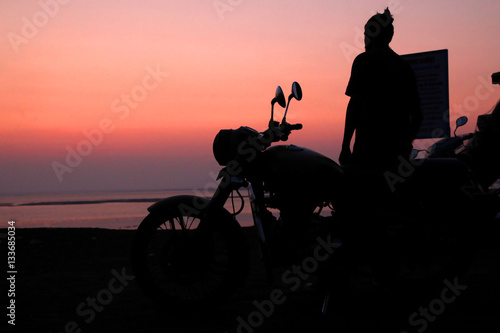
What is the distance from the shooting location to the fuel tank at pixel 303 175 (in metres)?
4.70

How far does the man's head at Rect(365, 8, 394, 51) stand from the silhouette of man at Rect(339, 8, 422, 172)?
0.41 ft

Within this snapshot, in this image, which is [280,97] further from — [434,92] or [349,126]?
[434,92]

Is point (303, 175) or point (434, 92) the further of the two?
point (434, 92)

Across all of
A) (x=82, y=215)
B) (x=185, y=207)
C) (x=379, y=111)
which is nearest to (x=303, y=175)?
(x=379, y=111)

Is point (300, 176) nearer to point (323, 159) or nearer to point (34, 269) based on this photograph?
point (323, 159)

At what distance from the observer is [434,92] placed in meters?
10.8

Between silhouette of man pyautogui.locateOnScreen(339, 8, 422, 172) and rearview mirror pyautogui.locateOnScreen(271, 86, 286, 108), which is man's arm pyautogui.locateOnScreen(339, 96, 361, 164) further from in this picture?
rearview mirror pyautogui.locateOnScreen(271, 86, 286, 108)

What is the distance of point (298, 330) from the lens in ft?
13.9

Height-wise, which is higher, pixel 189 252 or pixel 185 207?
pixel 185 207

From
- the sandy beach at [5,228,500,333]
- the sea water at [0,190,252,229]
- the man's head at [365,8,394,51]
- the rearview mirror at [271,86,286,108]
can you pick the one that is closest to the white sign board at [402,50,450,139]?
the sandy beach at [5,228,500,333]

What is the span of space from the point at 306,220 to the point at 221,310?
3.63 ft

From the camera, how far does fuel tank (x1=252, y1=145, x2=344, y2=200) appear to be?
4699 millimetres

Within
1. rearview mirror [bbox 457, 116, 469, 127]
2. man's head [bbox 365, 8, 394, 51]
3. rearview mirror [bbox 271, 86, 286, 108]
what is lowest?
rearview mirror [bbox 271, 86, 286, 108]

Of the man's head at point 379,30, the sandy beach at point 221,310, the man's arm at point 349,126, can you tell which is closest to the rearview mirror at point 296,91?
the man's arm at point 349,126
